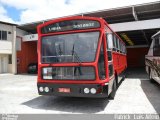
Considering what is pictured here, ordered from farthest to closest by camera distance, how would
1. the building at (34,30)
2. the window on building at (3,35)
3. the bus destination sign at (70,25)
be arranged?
Result: the window on building at (3,35) → the building at (34,30) → the bus destination sign at (70,25)

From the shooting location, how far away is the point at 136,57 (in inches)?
1457

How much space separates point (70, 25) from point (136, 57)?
3195cm

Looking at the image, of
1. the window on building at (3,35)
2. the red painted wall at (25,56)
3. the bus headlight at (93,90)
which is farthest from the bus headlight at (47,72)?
the red painted wall at (25,56)

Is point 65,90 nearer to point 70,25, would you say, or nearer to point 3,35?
point 70,25

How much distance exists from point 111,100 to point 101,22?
3.25 meters

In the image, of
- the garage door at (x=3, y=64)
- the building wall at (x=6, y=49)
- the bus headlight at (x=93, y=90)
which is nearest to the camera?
the bus headlight at (x=93, y=90)

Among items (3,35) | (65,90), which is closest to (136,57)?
(3,35)

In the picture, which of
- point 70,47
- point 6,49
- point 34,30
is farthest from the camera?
point 34,30

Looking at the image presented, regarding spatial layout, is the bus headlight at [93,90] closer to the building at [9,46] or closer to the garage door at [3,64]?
the building at [9,46]

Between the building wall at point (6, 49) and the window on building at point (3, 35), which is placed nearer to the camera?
the window on building at point (3, 35)

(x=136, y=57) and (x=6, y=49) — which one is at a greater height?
(x=6, y=49)

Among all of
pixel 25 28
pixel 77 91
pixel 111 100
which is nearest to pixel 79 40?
pixel 77 91

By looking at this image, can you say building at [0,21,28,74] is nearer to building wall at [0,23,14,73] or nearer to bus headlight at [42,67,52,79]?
building wall at [0,23,14,73]

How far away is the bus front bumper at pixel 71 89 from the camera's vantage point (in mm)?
6258
